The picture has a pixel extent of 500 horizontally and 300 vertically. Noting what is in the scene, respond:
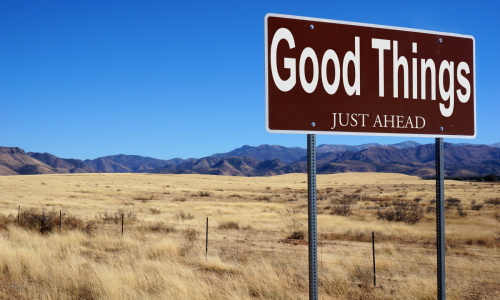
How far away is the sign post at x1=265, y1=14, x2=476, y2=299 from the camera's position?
3523 mm

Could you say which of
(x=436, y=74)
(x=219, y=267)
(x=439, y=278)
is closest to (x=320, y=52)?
(x=436, y=74)

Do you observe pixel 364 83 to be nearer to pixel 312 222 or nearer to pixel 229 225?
pixel 312 222

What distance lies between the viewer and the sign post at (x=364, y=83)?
352cm

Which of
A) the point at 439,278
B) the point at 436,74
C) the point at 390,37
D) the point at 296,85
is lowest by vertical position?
the point at 439,278

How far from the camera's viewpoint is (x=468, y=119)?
14.1 feet

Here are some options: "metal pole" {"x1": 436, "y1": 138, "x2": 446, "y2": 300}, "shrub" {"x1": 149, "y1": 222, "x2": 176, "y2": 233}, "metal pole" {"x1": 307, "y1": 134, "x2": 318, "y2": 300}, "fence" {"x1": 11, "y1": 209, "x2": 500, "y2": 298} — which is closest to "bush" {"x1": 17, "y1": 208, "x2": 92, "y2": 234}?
"fence" {"x1": 11, "y1": 209, "x2": 500, "y2": 298}

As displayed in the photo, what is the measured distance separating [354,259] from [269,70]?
33.2 feet

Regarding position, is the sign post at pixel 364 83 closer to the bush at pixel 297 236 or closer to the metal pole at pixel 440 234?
the metal pole at pixel 440 234

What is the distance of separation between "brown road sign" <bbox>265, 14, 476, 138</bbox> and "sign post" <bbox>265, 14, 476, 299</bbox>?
10 millimetres

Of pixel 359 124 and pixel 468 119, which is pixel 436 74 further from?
pixel 359 124

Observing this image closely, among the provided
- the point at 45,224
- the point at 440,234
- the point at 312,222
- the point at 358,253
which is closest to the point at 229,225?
the point at 358,253

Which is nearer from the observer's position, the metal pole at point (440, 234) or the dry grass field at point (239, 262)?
the metal pole at point (440, 234)

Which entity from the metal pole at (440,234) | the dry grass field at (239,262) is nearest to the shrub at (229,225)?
the dry grass field at (239,262)

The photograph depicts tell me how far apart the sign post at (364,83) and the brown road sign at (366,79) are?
10 millimetres
